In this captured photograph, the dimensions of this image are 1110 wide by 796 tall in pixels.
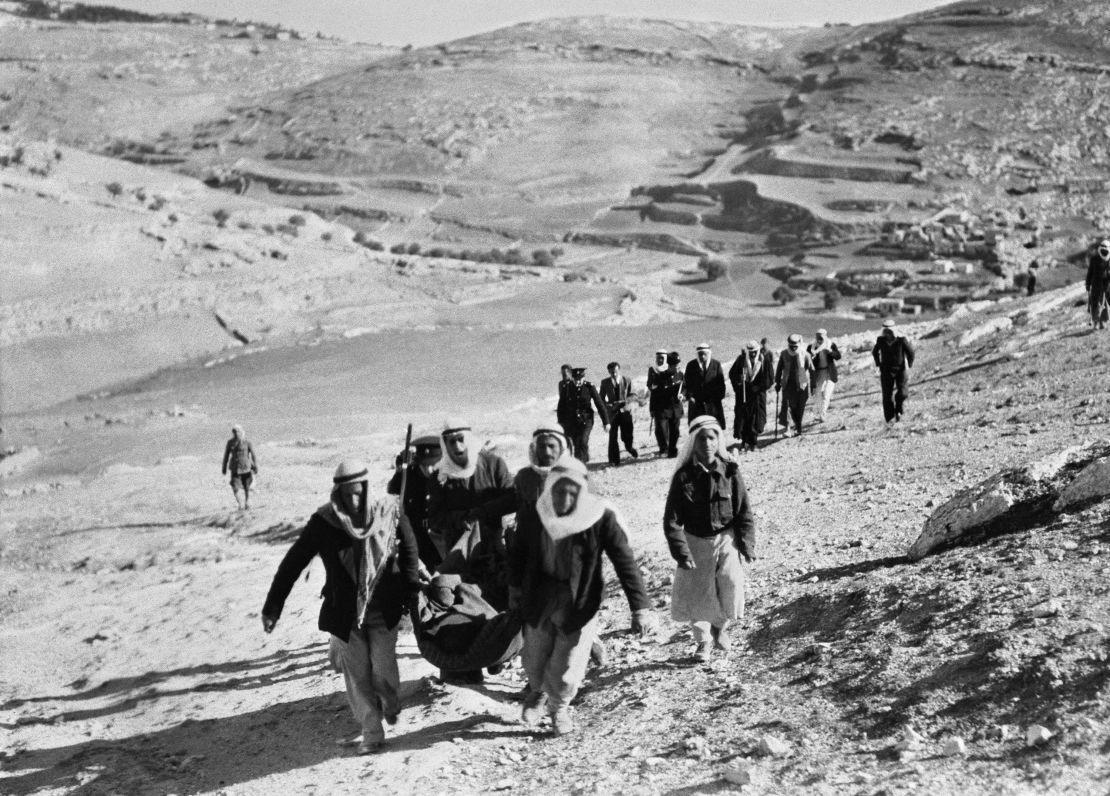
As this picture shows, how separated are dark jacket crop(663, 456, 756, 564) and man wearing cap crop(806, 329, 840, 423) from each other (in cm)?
937

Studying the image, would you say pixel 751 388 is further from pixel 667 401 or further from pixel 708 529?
pixel 708 529

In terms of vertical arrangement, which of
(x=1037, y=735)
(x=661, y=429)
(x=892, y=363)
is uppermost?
(x=1037, y=735)

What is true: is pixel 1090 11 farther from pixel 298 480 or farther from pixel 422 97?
pixel 298 480

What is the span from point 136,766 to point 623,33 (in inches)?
6694

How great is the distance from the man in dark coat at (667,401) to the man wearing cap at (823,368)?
76.7 inches

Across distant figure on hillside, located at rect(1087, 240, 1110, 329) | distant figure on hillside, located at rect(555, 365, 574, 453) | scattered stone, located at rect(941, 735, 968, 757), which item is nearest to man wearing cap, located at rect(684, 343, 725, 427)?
distant figure on hillside, located at rect(555, 365, 574, 453)

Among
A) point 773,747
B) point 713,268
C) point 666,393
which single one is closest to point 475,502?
point 773,747

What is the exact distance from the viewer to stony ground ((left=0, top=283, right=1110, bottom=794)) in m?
5.40

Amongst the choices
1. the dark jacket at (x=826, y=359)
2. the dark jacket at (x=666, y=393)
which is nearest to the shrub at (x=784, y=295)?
the dark jacket at (x=826, y=359)

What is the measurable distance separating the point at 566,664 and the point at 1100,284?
43.1ft

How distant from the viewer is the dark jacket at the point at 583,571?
6.06 meters

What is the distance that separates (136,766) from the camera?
7180 mm

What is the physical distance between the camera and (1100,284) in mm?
16875

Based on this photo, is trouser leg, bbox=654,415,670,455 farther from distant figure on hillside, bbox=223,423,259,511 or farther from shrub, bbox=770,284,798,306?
shrub, bbox=770,284,798,306
